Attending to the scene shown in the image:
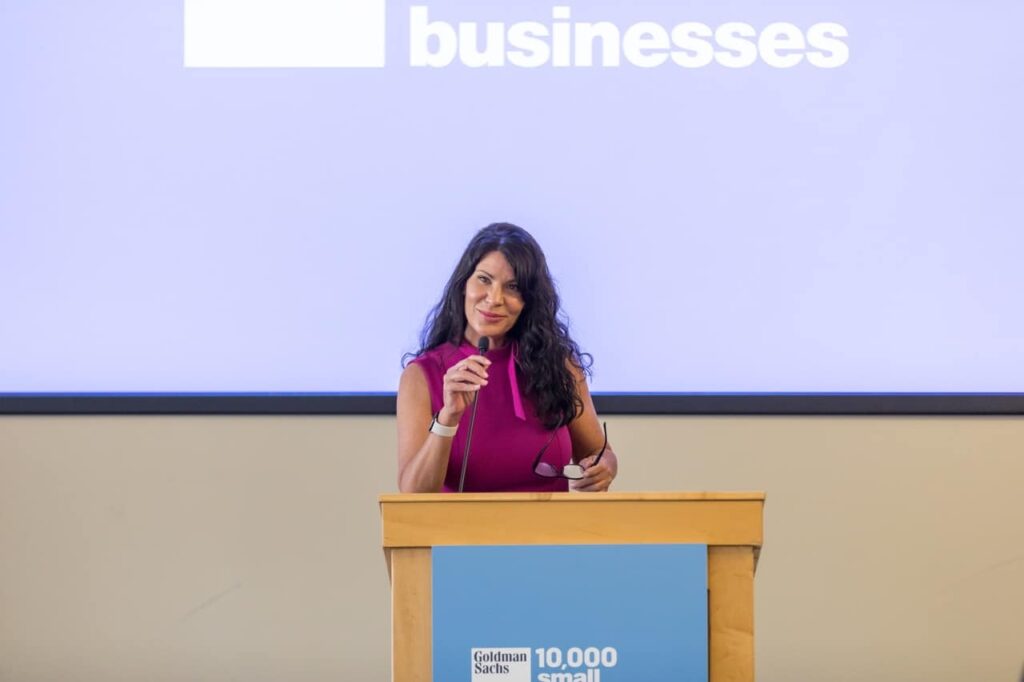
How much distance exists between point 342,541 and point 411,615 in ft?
5.89

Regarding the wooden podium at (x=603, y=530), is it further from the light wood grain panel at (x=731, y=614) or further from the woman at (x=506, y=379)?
the woman at (x=506, y=379)

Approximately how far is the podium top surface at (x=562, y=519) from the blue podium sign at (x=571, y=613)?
Result: 0.9 inches

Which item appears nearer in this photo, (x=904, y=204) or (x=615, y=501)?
(x=615, y=501)

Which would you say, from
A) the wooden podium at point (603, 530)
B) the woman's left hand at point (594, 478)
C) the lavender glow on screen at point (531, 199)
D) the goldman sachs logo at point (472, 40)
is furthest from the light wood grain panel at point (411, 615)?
the goldman sachs logo at point (472, 40)

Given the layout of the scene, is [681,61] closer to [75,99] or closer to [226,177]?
[226,177]

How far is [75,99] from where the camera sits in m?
3.71

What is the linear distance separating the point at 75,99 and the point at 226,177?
0.51 metres

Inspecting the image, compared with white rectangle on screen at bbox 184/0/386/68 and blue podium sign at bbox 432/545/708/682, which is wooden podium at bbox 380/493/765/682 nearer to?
blue podium sign at bbox 432/545/708/682

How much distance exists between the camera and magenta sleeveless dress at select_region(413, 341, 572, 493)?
2688 millimetres

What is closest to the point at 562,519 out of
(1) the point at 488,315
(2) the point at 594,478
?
(2) the point at 594,478

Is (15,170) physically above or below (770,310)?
above

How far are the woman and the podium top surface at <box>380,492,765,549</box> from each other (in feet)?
1.99

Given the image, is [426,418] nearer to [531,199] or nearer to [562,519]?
[562,519]

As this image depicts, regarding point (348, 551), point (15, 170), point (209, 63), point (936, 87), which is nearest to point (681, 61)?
point (936, 87)
